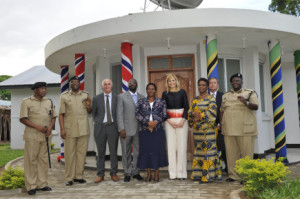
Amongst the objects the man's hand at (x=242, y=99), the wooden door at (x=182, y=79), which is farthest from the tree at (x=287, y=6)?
the man's hand at (x=242, y=99)

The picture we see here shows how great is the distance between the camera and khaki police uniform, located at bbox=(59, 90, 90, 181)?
17.4 ft

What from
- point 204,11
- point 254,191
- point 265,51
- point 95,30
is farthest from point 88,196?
point 265,51

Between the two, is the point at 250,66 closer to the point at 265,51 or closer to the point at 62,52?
the point at 265,51

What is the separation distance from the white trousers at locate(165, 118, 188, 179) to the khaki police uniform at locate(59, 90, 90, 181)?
1.51 m

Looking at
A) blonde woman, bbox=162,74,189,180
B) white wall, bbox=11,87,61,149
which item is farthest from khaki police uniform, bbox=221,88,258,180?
white wall, bbox=11,87,61,149

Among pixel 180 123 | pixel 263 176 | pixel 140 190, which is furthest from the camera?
pixel 180 123

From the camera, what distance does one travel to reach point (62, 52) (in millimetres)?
7812

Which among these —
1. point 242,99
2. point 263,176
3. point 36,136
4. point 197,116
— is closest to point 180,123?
point 197,116

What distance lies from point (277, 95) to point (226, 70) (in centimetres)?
146

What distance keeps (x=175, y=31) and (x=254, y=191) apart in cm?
366

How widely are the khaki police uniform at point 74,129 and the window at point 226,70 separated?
3.96 m

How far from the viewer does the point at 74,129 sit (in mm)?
5301

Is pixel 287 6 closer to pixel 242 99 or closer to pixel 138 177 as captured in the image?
pixel 242 99

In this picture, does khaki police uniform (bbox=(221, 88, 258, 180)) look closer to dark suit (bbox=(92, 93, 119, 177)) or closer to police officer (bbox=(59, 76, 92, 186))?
dark suit (bbox=(92, 93, 119, 177))
